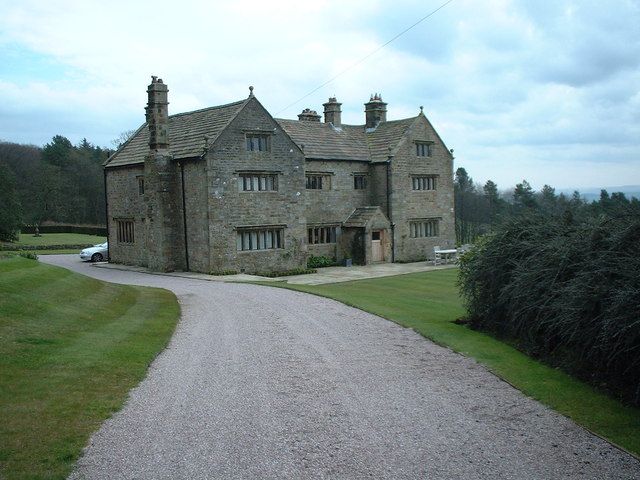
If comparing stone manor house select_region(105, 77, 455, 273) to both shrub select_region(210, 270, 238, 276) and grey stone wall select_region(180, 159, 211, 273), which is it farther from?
shrub select_region(210, 270, 238, 276)

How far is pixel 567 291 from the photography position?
38.1ft

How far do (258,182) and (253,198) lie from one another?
3.25ft

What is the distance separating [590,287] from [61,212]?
2887 inches

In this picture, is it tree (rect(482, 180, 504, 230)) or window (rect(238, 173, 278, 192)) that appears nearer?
window (rect(238, 173, 278, 192))

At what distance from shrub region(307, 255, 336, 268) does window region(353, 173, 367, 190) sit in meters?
5.36

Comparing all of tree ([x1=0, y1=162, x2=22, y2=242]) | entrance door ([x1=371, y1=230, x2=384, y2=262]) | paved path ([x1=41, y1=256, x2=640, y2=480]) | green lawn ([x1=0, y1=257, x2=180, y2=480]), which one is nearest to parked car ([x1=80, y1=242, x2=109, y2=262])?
tree ([x1=0, y1=162, x2=22, y2=242])

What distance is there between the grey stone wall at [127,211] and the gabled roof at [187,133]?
745mm

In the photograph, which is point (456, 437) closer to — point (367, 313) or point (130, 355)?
point (130, 355)

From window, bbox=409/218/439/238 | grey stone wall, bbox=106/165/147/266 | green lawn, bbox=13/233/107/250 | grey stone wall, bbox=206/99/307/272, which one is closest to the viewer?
grey stone wall, bbox=206/99/307/272

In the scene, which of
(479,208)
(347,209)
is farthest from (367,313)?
(479,208)

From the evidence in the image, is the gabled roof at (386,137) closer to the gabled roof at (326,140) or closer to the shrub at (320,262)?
the gabled roof at (326,140)

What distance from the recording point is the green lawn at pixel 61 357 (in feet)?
25.7

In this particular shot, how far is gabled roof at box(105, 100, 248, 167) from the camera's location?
33116 mm

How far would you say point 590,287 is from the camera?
10.9 meters
